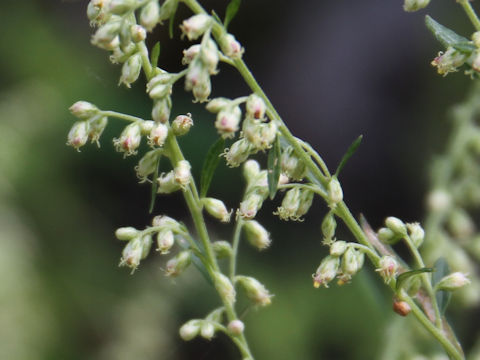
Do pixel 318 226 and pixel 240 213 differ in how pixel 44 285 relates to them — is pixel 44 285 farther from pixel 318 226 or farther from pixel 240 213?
pixel 240 213

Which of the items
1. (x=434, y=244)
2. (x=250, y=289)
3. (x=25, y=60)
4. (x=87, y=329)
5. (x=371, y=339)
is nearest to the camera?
(x=250, y=289)

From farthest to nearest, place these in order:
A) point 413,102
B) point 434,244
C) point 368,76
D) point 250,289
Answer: point 368,76 → point 413,102 → point 434,244 → point 250,289

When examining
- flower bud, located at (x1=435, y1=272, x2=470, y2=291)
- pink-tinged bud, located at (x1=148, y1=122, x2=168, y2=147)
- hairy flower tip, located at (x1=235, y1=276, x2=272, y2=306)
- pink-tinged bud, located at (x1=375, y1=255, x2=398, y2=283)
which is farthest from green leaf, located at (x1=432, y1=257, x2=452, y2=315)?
pink-tinged bud, located at (x1=148, y1=122, x2=168, y2=147)

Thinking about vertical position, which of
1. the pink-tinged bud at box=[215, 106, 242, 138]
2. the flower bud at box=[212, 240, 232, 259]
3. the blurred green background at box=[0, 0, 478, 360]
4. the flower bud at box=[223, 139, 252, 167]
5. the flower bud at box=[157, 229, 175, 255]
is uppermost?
the pink-tinged bud at box=[215, 106, 242, 138]

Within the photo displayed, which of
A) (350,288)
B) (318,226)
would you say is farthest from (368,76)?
(350,288)

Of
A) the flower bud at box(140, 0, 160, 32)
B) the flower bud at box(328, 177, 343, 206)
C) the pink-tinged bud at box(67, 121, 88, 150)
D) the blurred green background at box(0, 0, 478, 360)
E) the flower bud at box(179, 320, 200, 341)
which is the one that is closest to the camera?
the flower bud at box(140, 0, 160, 32)

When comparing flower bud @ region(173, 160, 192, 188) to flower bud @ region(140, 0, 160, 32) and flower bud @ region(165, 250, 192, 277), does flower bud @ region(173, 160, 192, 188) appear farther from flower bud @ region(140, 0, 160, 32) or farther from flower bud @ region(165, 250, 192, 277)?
flower bud @ region(140, 0, 160, 32)

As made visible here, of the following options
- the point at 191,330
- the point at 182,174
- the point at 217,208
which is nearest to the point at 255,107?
the point at 182,174
